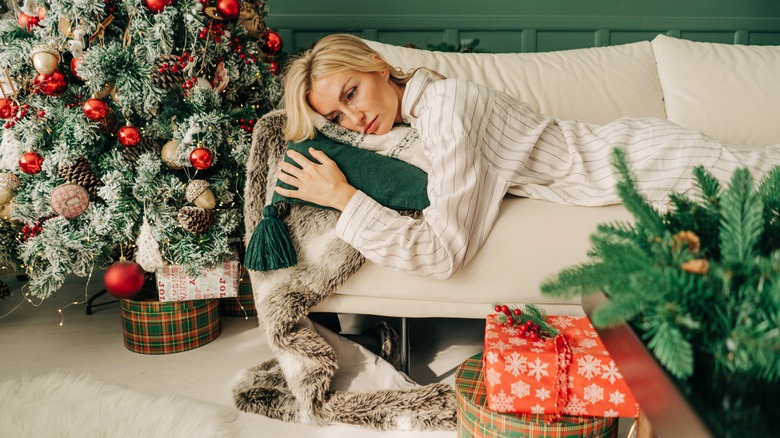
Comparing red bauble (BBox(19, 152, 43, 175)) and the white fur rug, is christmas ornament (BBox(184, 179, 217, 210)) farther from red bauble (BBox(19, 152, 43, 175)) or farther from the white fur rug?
the white fur rug

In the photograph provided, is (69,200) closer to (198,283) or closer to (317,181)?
(198,283)

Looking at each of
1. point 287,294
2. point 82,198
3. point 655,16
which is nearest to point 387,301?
point 287,294

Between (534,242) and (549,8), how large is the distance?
5.65 feet

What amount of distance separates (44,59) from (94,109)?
0.63ft

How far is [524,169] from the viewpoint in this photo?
1469 mm

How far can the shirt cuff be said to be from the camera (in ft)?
4.32

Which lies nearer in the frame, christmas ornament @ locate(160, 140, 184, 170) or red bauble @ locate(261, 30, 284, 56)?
christmas ornament @ locate(160, 140, 184, 170)

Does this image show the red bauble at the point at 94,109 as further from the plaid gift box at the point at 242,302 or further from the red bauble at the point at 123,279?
the plaid gift box at the point at 242,302

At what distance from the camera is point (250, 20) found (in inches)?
69.5

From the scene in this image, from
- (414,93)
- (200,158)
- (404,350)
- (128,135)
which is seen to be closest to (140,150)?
(128,135)

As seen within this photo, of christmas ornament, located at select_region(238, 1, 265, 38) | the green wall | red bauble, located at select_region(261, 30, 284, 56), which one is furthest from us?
the green wall

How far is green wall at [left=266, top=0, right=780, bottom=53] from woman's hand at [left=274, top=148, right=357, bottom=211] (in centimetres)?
134

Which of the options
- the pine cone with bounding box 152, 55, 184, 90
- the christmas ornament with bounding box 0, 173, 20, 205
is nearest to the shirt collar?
the pine cone with bounding box 152, 55, 184, 90

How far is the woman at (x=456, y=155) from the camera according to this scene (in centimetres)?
129
